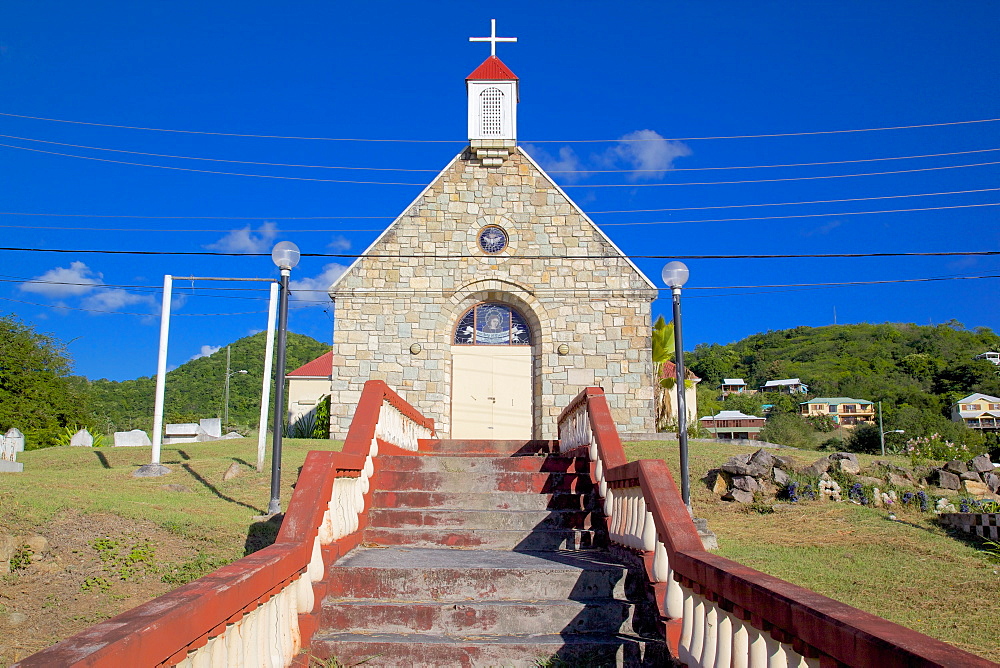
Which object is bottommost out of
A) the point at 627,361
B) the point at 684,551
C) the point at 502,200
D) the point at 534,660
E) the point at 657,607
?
the point at 534,660

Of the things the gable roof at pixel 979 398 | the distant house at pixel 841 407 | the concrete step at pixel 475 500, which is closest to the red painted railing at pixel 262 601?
the concrete step at pixel 475 500

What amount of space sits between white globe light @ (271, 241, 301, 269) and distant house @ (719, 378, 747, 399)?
2840 inches

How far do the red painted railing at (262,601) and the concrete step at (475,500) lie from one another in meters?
0.34

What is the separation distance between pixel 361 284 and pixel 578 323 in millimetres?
4905

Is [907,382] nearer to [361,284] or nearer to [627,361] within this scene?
[627,361]

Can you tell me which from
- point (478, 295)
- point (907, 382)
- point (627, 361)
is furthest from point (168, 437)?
point (907, 382)

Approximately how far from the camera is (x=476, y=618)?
4.64 meters

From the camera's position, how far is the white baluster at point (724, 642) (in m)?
3.29

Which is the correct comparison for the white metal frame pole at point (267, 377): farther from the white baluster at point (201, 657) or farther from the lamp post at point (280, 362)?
the white baluster at point (201, 657)

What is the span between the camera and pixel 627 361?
1594 cm

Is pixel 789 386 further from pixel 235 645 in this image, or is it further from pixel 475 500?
pixel 235 645

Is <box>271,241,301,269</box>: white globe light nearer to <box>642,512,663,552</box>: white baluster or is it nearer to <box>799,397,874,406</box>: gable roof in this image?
<box>642,512,663,552</box>: white baluster

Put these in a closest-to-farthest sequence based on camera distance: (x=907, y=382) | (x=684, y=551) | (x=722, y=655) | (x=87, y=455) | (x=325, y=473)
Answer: (x=722, y=655), (x=684, y=551), (x=325, y=473), (x=87, y=455), (x=907, y=382)

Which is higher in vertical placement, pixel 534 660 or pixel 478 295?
pixel 478 295
